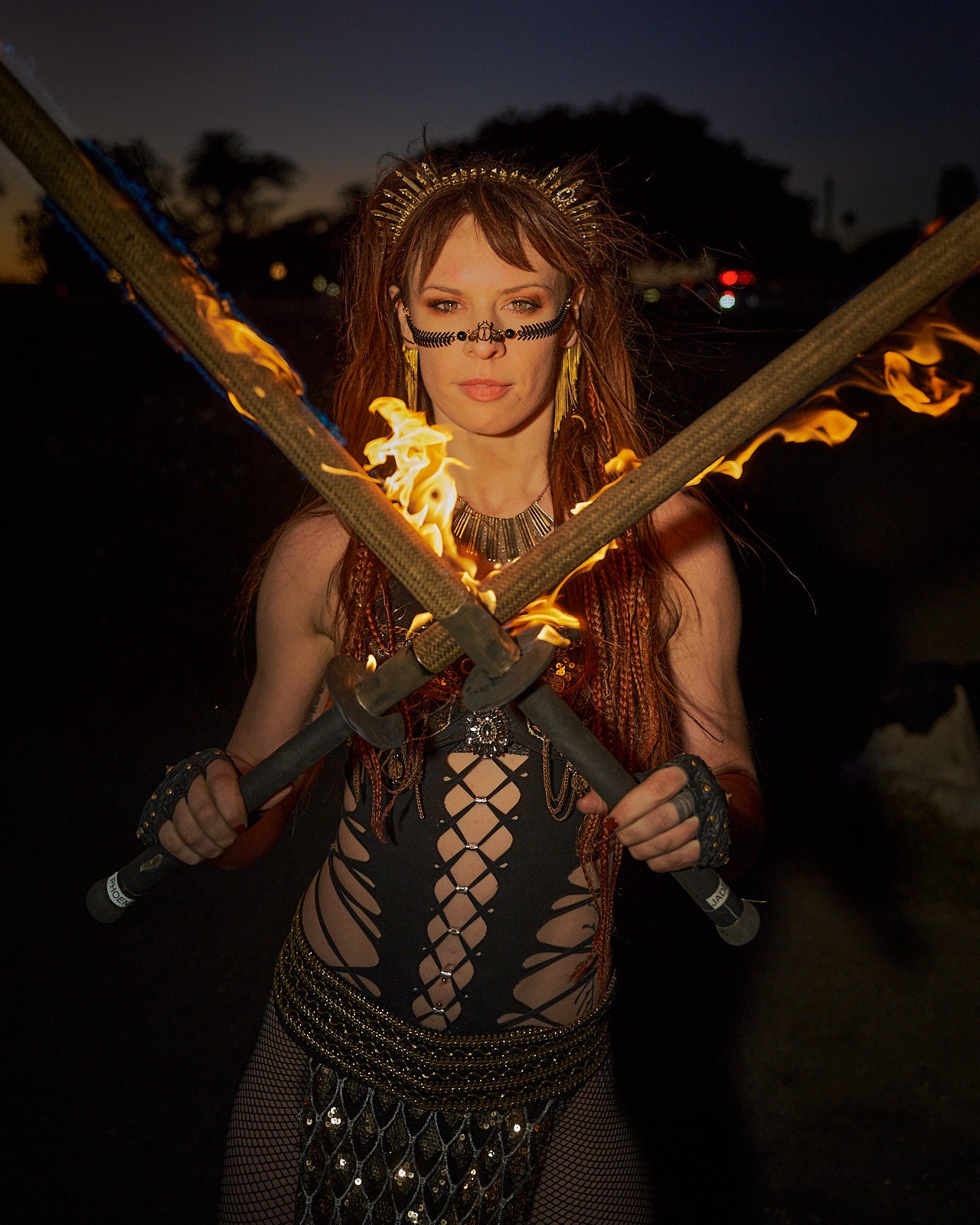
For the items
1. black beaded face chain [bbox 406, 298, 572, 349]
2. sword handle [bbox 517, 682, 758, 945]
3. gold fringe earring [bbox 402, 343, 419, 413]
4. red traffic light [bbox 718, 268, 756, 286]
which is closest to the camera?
sword handle [bbox 517, 682, 758, 945]

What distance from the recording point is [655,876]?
5242 millimetres

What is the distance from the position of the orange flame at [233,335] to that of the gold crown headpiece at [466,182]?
3.52ft

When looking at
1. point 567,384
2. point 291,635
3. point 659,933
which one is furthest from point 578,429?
point 659,933

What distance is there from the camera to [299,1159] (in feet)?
6.82

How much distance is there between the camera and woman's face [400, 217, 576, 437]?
2.02m

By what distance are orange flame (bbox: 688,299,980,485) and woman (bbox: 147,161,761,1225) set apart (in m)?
0.54

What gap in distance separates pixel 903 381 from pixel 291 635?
4.67 feet

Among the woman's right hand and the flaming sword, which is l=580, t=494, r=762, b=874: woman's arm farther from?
the woman's right hand

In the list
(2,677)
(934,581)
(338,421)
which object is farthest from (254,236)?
(338,421)

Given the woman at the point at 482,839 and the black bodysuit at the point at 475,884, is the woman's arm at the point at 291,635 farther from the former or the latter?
the black bodysuit at the point at 475,884

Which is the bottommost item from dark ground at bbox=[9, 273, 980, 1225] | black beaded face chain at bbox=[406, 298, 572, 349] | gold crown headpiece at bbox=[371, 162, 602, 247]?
dark ground at bbox=[9, 273, 980, 1225]

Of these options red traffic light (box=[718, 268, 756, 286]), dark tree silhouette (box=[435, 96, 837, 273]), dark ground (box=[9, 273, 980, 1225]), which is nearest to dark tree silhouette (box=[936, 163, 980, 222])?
dark tree silhouette (box=[435, 96, 837, 273])

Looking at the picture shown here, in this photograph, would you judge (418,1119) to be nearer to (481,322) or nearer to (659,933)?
(481,322)

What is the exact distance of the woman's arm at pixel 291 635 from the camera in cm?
225
